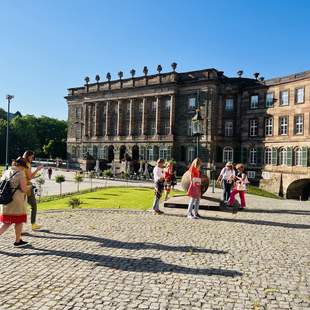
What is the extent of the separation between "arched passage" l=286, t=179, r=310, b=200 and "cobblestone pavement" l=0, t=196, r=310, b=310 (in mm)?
28859

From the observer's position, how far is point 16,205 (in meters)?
8.58

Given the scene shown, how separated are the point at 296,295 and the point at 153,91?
173 ft

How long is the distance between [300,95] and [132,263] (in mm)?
40913

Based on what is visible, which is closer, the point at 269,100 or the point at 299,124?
the point at 299,124

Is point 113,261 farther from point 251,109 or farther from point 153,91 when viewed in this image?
point 153,91

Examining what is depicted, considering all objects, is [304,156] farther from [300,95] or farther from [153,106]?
[153,106]

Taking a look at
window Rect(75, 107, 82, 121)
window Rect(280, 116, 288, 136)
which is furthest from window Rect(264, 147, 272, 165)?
window Rect(75, 107, 82, 121)

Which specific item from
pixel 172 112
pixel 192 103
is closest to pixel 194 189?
pixel 192 103

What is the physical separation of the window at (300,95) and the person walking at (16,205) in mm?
40489

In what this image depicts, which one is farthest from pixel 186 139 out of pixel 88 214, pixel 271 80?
pixel 88 214

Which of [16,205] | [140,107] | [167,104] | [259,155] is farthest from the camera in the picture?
[140,107]

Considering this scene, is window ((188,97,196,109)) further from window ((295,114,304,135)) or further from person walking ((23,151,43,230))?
person walking ((23,151,43,230))

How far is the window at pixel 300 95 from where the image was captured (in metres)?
43.0

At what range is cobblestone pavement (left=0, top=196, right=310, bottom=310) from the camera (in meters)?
5.72
